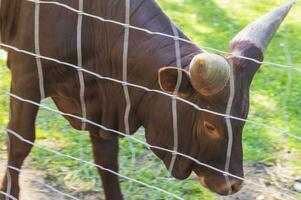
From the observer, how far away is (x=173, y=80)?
3.08 metres

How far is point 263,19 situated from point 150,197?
1.38 metres

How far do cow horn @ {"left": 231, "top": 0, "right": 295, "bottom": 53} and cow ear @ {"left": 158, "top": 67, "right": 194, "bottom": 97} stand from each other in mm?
378

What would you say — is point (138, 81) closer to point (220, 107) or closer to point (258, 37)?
point (220, 107)

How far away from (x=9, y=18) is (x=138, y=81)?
2.78 feet

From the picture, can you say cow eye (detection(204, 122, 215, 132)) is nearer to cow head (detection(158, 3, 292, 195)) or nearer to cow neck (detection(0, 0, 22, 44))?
cow head (detection(158, 3, 292, 195))

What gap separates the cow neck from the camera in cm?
372

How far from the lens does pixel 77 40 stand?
3482 millimetres

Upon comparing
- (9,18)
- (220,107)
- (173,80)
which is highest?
(9,18)

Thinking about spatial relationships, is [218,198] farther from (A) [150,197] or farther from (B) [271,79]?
(B) [271,79]

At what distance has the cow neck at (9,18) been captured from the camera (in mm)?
3722

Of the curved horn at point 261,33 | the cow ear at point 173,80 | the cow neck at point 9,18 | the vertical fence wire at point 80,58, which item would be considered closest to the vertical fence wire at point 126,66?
the vertical fence wire at point 80,58

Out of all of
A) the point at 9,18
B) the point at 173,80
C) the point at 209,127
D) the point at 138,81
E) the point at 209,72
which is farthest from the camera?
the point at 9,18

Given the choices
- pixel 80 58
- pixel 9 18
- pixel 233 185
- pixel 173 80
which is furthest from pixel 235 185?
pixel 9 18

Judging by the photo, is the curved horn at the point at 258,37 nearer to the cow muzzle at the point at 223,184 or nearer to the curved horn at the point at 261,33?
the curved horn at the point at 261,33
